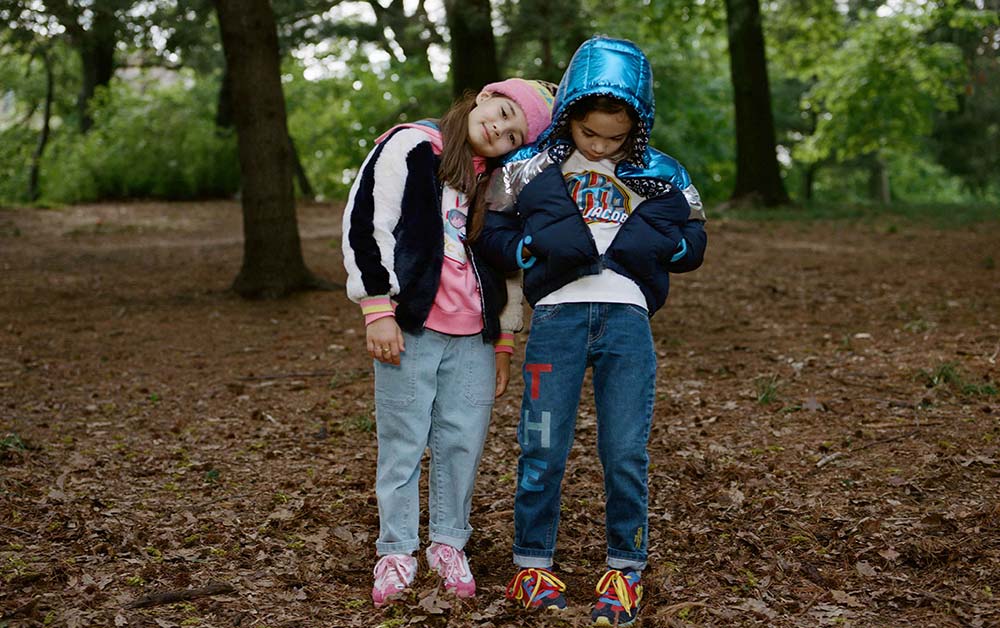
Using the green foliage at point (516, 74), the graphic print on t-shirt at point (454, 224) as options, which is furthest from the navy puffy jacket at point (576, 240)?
the green foliage at point (516, 74)

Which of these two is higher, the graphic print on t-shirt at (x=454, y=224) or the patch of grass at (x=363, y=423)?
the graphic print on t-shirt at (x=454, y=224)

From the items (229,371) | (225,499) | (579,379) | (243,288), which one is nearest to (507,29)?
(243,288)

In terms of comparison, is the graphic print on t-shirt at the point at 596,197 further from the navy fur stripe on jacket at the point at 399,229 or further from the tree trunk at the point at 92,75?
the tree trunk at the point at 92,75

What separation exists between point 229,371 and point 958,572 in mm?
4452

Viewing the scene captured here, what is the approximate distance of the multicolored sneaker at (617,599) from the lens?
2.92 meters

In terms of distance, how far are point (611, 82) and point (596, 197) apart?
34 cm

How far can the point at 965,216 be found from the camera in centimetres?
1343

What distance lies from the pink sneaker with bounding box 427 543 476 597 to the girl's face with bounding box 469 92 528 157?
1272 millimetres

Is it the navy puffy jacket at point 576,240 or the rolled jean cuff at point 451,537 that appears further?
the rolled jean cuff at point 451,537

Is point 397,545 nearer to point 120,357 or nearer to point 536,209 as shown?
point 536,209

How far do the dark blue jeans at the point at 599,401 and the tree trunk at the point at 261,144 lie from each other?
5.28 meters

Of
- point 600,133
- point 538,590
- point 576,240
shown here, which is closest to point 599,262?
point 576,240

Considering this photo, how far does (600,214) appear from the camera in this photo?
9.66ft

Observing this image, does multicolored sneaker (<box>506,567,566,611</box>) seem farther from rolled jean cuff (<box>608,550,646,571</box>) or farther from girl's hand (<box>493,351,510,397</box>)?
girl's hand (<box>493,351,510,397</box>)
